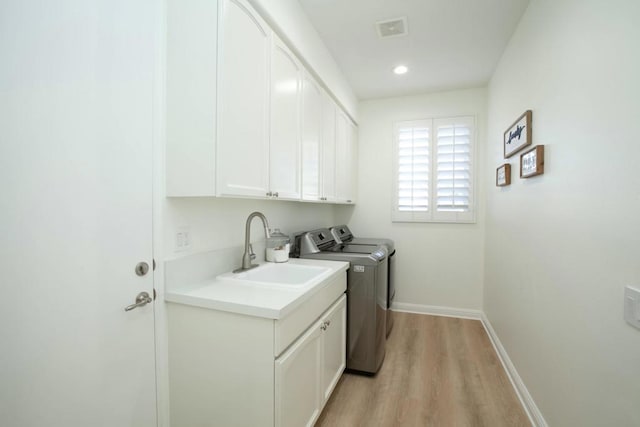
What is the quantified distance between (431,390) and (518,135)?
6.22 feet

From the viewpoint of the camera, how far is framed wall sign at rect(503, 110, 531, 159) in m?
1.80

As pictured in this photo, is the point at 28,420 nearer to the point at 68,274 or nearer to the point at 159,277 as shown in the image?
the point at 68,274

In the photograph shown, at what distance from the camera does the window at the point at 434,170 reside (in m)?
3.29

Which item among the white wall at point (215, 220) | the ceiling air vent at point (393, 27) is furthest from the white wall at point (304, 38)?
the white wall at point (215, 220)

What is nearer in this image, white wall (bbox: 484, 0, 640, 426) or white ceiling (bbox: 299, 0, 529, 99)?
white wall (bbox: 484, 0, 640, 426)

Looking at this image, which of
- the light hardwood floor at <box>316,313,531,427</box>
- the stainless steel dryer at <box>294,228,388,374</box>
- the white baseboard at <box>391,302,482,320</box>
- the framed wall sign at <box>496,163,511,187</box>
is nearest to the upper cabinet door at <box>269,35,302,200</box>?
the stainless steel dryer at <box>294,228,388,374</box>

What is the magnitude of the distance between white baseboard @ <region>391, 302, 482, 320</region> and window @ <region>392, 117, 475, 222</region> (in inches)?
41.4

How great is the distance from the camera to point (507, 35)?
2273 mm

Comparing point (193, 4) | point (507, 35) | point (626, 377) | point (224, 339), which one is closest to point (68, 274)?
point (224, 339)

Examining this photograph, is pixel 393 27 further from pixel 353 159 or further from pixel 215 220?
pixel 215 220

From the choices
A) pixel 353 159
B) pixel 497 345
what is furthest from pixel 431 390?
pixel 353 159

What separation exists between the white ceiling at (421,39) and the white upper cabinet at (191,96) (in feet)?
3.34

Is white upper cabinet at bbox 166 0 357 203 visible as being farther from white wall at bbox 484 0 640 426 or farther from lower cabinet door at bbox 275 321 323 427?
white wall at bbox 484 0 640 426

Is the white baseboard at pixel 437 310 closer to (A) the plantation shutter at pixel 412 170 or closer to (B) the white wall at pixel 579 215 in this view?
(A) the plantation shutter at pixel 412 170
